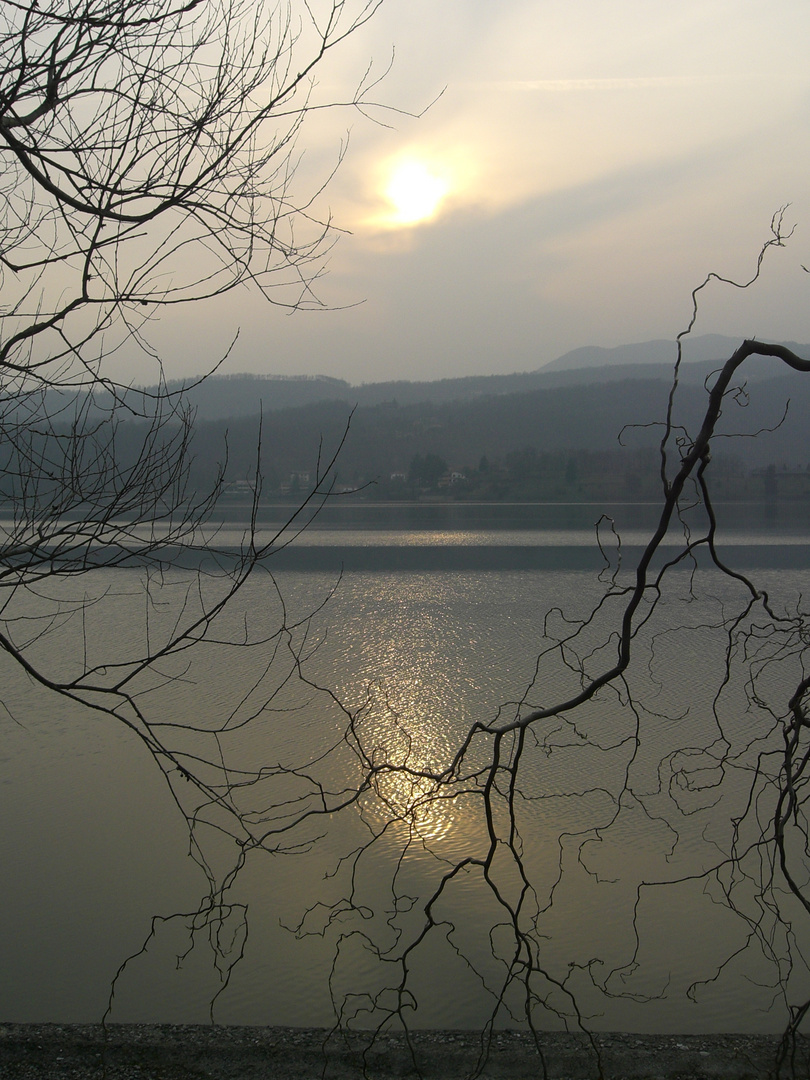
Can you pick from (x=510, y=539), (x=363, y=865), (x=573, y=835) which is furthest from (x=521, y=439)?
(x=573, y=835)

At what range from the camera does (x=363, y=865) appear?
565 centimetres

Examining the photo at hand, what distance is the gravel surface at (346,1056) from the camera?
3.11m

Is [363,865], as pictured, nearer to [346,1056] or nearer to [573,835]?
[573,835]

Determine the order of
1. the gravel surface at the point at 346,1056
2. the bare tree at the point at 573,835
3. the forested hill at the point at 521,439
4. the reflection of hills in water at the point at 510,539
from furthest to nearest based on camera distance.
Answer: the forested hill at the point at 521,439
the reflection of hills in water at the point at 510,539
the gravel surface at the point at 346,1056
the bare tree at the point at 573,835

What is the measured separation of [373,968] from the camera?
460 cm

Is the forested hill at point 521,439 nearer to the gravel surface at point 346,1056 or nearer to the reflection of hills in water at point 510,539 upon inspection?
the reflection of hills in water at point 510,539

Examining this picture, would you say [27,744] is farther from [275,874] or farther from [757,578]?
[757,578]

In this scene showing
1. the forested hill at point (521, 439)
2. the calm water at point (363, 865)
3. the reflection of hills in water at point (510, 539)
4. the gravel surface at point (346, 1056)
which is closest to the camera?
the gravel surface at point (346, 1056)

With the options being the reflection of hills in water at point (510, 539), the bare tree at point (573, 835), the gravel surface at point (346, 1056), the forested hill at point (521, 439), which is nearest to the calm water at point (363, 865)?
the bare tree at point (573, 835)

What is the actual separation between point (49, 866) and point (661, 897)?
12.3 feet

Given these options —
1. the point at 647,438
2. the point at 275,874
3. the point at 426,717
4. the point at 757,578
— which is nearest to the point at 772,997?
the point at 275,874

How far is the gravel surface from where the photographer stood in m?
3.11

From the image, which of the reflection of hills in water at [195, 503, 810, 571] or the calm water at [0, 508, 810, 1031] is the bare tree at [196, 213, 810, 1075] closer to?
the calm water at [0, 508, 810, 1031]

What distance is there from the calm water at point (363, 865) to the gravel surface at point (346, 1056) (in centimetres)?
33
